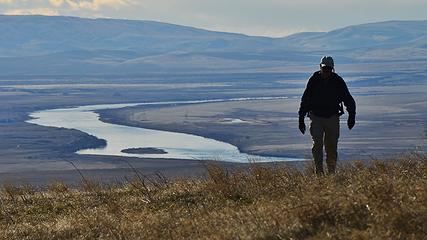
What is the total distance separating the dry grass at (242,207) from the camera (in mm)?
5977

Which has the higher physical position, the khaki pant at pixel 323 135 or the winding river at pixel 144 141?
the khaki pant at pixel 323 135

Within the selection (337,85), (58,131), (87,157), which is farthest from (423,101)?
(337,85)

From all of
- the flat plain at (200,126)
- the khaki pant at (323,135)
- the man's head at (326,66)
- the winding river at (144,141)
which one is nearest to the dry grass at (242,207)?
the khaki pant at (323,135)

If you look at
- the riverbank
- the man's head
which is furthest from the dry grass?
the riverbank

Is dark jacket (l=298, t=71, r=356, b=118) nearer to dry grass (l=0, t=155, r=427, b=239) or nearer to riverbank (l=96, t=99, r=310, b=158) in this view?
dry grass (l=0, t=155, r=427, b=239)

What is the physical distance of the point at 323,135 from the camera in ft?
30.5

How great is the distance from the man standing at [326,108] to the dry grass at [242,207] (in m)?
0.25

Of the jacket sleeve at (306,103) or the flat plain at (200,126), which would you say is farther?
the flat plain at (200,126)

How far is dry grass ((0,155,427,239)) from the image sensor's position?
5.98 metres

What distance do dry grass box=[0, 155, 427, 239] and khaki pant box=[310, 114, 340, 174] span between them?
19cm

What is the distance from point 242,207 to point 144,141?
1867 inches

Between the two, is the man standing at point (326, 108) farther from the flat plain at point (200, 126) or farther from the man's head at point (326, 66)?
the flat plain at point (200, 126)

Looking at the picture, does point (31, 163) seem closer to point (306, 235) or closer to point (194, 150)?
point (194, 150)

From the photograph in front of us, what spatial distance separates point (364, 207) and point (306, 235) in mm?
546
